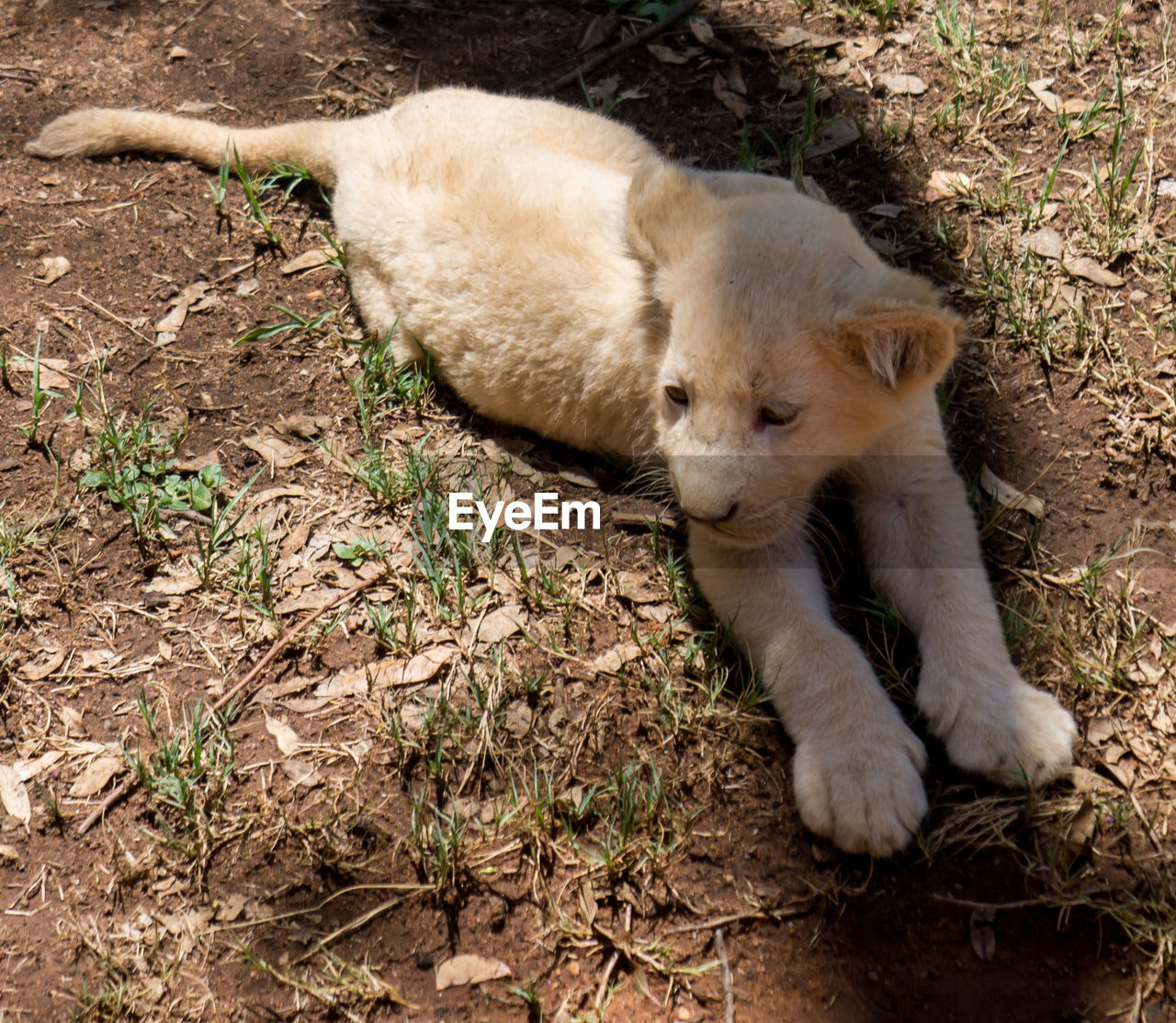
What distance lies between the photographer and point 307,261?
4883 mm

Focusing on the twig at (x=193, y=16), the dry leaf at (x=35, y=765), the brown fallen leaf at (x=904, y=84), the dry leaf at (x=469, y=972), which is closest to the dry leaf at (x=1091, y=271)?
the brown fallen leaf at (x=904, y=84)

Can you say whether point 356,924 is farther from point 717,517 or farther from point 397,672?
point 717,517

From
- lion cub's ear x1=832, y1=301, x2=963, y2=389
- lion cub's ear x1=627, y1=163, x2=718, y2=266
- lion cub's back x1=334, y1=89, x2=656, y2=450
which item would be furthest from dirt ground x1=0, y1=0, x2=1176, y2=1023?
lion cub's ear x1=627, y1=163, x2=718, y2=266

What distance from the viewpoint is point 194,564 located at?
381 centimetres

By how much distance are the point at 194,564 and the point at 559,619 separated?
1326 millimetres

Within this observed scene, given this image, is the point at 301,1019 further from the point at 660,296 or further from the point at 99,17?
the point at 99,17

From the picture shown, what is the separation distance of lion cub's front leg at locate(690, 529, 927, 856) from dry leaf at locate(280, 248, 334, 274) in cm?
235

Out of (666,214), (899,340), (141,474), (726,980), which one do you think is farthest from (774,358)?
(141,474)

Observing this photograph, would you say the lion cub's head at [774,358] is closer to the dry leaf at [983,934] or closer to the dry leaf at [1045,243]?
the dry leaf at [983,934]

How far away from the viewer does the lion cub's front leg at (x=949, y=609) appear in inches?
118

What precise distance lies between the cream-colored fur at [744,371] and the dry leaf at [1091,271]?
1.25 m

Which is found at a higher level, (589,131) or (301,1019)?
(589,131)

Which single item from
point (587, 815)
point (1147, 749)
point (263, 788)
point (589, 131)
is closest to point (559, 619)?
point (587, 815)

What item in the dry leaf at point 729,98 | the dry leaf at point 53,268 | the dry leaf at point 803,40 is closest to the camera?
the dry leaf at point 53,268
